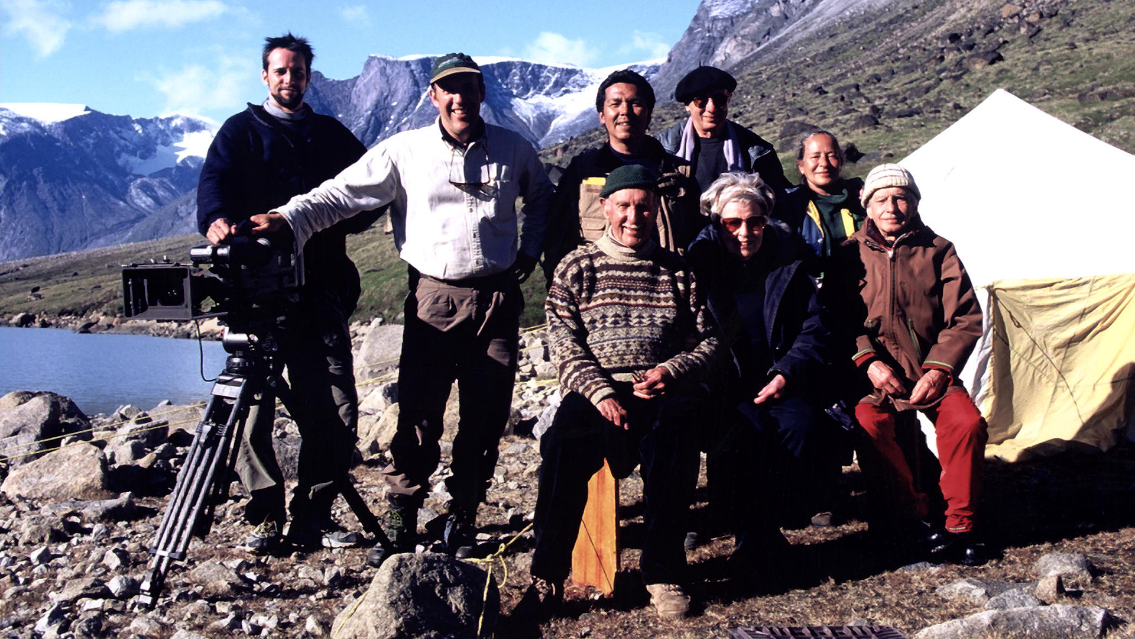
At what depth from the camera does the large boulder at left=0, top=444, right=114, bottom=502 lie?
4852 millimetres

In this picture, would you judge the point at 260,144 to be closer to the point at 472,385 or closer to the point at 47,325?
the point at 472,385

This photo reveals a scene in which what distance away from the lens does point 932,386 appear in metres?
3.33

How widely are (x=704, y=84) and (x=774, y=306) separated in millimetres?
1250

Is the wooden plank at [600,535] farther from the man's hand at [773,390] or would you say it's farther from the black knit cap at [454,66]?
the black knit cap at [454,66]

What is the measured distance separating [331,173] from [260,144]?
0.33m

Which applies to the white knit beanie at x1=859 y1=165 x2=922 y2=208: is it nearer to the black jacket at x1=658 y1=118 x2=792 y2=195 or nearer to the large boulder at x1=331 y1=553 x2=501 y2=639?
the black jacket at x1=658 y1=118 x2=792 y2=195

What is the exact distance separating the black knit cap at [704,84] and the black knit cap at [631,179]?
0.93 m

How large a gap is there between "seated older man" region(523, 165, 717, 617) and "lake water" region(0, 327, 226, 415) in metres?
10.8

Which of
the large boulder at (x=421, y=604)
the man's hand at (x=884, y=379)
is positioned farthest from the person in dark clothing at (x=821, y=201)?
the large boulder at (x=421, y=604)

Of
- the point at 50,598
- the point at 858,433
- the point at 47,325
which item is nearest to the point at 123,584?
the point at 50,598

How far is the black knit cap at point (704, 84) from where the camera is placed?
393 cm

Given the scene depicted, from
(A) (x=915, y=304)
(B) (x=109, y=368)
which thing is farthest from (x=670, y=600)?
(B) (x=109, y=368)

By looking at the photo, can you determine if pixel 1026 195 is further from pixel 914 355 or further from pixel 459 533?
pixel 459 533

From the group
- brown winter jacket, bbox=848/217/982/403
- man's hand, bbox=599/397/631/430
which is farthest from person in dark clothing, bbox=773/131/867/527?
man's hand, bbox=599/397/631/430
